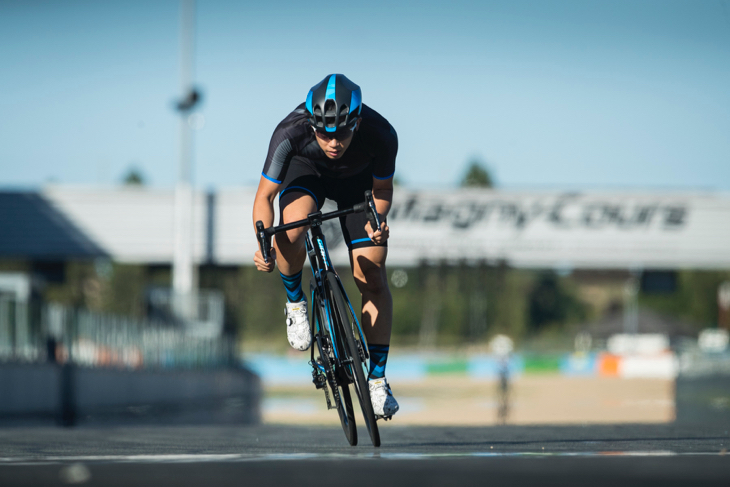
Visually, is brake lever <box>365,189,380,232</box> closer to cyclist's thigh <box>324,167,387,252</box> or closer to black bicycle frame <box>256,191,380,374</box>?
black bicycle frame <box>256,191,380,374</box>

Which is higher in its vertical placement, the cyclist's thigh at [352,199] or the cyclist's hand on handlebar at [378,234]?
the cyclist's thigh at [352,199]

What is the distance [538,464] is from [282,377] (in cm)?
4549

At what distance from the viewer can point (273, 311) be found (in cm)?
9875

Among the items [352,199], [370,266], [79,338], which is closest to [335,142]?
[352,199]

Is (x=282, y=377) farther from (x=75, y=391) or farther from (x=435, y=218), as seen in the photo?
(x=75, y=391)

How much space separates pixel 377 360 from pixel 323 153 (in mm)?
1229

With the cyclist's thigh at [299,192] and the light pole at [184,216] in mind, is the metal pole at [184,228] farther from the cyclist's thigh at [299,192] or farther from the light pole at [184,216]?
the cyclist's thigh at [299,192]

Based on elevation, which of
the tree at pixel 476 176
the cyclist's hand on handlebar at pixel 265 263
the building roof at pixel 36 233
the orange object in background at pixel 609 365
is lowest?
the orange object in background at pixel 609 365

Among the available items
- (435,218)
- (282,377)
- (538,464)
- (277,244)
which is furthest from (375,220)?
(282,377)

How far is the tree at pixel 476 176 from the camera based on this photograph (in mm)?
118250

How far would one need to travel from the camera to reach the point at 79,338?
14375 millimetres

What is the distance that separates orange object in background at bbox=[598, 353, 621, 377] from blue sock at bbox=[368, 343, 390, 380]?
44108mm

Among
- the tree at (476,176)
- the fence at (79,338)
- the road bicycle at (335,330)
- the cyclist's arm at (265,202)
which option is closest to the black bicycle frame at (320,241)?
the road bicycle at (335,330)

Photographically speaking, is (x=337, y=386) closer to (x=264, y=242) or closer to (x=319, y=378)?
(x=319, y=378)
